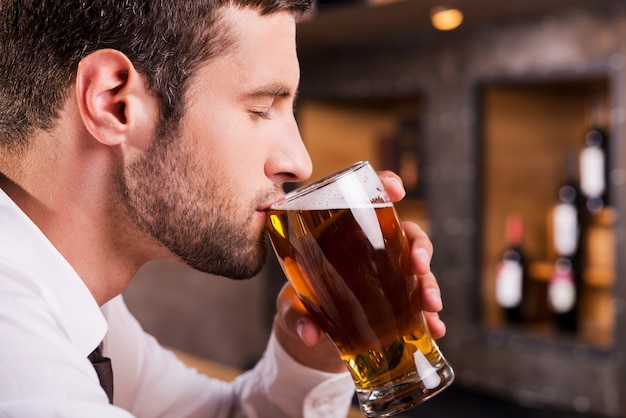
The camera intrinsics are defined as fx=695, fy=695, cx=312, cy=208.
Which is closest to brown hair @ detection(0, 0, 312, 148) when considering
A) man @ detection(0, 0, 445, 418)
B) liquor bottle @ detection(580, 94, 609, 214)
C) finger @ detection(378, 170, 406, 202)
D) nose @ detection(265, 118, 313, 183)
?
man @ detection(0, 0, 445, 418)

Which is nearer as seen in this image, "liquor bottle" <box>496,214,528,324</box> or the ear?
the ear

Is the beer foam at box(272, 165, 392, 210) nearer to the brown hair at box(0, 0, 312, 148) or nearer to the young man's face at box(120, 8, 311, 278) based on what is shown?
the young man's face at box(120, 8, 311, 278)

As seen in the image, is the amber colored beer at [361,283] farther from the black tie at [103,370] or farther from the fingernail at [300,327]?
the black tie at [103,370]

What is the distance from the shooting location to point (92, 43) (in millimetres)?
859

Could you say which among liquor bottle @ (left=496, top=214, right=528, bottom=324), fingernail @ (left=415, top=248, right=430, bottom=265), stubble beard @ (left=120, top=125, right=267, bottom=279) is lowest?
liquor bottle @ (left=496, top=214, right=528, bottom=324)

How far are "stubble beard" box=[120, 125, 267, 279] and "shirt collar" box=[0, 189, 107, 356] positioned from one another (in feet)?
0.39

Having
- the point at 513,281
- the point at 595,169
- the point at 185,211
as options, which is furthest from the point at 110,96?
the point at 513,281

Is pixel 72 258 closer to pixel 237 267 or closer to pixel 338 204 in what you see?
pixel 237 267

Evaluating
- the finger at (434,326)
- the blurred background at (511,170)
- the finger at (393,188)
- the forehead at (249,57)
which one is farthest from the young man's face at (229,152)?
the blurred background at (511,170)

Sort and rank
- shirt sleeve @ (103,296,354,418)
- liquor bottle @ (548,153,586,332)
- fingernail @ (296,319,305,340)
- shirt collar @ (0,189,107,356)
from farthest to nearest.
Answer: liquor bottle @ (548,153,586,332), shirt sleeve @ (103,296,354,418), fingernail @ (296,319,305,340), shirt collar @ (0,189,107,356)

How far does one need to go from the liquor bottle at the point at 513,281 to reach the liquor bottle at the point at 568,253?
16 cm

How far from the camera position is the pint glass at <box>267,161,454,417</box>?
0.79 meters

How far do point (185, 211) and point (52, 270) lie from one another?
7.1 inches

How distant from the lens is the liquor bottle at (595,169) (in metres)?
2.96
